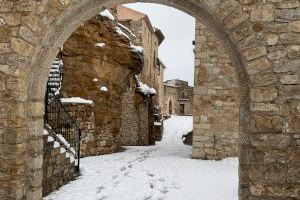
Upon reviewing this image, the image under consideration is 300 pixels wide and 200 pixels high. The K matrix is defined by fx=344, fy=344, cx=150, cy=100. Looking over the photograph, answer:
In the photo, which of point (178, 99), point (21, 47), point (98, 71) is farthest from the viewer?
point (178, 99)

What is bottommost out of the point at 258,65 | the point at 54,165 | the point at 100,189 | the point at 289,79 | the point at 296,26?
the point at 100,189

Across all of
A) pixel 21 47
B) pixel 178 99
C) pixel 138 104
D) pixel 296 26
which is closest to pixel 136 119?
pixel 138 104

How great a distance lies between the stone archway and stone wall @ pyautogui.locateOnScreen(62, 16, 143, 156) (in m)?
7.07

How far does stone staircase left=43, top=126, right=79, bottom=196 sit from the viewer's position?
5.86 meters

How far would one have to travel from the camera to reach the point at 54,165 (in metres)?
6.26

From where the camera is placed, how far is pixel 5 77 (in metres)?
3.85

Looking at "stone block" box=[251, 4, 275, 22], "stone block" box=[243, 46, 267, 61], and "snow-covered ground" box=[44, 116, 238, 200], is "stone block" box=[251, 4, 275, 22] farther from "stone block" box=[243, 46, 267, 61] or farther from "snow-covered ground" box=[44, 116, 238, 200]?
"snow-covered ground" box=[44, 116, 238, 200]

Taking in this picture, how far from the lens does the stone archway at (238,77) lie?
3506 mm

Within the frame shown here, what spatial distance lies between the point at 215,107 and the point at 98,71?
175 inches

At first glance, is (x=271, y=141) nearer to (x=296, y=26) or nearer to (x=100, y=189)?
(x=296, y=26)

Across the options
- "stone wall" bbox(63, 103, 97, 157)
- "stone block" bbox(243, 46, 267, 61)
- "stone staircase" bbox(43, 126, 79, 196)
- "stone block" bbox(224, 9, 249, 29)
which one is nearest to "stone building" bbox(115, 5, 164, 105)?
"stone wall" bbox(63, 103, 97, 157)

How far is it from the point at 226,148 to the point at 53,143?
555 centimetres

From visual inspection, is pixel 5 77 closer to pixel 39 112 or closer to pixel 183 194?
pixel 39 112

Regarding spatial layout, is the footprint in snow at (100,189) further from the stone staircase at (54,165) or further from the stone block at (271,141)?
the stone block at (271,141)
